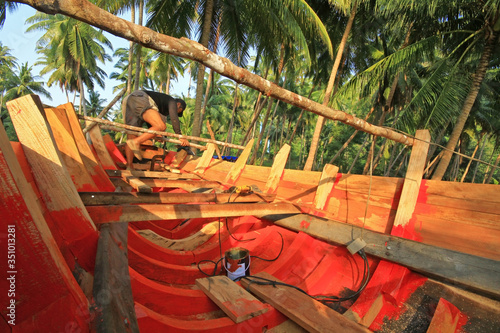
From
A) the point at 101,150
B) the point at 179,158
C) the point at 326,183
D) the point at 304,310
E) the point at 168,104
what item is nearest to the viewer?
the point at 304,310

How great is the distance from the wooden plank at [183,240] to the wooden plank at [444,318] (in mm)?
1790

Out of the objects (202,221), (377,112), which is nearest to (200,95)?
(202,221)

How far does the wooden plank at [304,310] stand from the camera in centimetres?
129

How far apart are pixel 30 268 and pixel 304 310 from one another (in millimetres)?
1298

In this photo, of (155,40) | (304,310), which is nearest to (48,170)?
(155,40)

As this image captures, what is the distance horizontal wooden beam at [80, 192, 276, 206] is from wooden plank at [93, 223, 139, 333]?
0.39 m

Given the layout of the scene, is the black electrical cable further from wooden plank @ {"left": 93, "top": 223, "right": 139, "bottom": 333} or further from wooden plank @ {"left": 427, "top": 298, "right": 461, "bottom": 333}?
wooden plank @ {"left": 93, "top": 223, "right": 139, "bottom": 333}

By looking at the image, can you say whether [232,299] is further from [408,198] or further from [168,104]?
[168,104]

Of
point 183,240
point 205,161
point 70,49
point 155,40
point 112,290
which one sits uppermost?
point 70,49

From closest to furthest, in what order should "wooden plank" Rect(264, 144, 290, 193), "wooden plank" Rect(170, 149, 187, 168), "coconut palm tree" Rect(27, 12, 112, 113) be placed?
"wooden plank" Rect(264, 144, 290, 193), "wooden plank" Rect(170, 149, 187, 168), "coconut palm tree" Rect(27, 12, 112, 113)

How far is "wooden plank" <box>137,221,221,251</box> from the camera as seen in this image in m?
2.50

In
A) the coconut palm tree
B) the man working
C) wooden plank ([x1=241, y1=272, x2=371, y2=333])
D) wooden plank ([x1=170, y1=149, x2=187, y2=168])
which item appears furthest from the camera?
the coconut palm tree

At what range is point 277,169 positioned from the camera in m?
2.97

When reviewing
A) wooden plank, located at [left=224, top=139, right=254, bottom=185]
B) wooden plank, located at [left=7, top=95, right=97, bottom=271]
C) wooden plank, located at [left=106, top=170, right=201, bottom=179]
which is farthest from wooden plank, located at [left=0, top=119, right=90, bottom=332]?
wooden plank, located at [left=224, top=139, right=254, bottom=185]
